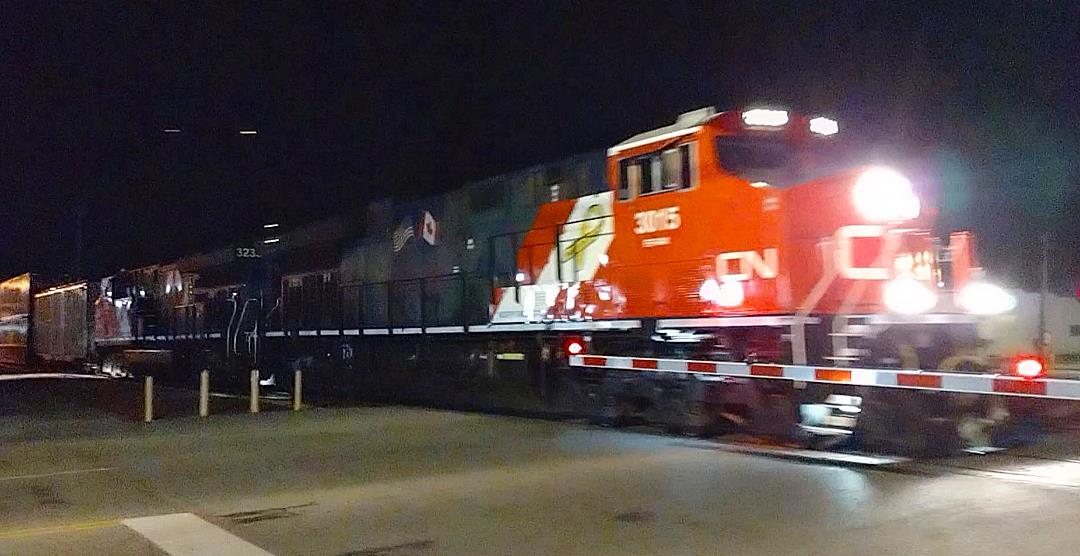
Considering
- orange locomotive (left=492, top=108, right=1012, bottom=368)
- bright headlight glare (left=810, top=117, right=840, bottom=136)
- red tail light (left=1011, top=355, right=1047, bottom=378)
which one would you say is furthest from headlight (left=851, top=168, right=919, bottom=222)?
red tail light (left=1011, top=355, right=1047, bottom=378)

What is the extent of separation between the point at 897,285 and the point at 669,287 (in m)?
2.69

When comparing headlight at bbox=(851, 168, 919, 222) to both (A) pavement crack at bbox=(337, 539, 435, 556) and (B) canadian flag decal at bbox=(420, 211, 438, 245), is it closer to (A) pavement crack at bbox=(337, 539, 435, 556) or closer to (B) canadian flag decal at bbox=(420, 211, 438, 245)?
(A) pavement crack at bbox=(337, 539, 435, 556)

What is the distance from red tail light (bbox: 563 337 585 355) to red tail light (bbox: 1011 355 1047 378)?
6242mm

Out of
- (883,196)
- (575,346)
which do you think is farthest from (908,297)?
(575,346)

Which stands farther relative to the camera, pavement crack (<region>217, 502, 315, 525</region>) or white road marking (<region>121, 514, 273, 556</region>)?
pavement crack (<region>217, 502, 315, 525</region>)

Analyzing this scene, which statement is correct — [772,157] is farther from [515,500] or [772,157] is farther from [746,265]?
[515,500]

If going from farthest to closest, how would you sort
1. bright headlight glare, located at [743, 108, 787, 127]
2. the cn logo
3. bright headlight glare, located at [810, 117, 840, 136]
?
bright headlight glare, located at [810, 117, 840, 136] → bright headlight glare, located at [743, 108, 787, 127] → the cn logo

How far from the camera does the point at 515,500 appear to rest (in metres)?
8.78

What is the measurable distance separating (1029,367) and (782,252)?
9.68 ft

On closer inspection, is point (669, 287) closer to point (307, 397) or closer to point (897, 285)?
point (897, 285)

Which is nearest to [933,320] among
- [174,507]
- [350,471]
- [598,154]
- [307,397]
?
[598,154]

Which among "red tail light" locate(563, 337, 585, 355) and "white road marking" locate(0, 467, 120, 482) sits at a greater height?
"red tail light" locate(563, 337, 585, 355)

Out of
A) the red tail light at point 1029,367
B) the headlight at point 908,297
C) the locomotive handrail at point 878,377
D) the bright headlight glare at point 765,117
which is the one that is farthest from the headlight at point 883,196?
the red tail light at point 1029,367

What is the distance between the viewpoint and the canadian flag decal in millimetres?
18578
